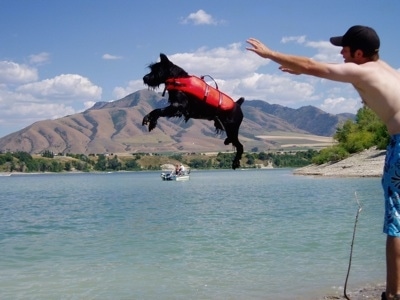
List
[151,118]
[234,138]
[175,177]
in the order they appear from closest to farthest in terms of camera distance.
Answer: [151,118] → [234,138] → [175,177]

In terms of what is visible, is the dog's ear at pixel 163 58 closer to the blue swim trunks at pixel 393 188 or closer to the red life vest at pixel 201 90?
the red life vest at pixel 201 90

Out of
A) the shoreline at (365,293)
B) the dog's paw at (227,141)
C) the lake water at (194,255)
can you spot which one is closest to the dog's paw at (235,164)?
the dog's paw at (227,141)

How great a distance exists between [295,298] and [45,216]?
35392mm

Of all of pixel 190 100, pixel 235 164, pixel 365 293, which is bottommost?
pixel 365 293

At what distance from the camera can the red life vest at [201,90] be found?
14.2 feet

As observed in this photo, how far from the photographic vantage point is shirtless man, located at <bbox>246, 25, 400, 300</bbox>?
4570 millimetres

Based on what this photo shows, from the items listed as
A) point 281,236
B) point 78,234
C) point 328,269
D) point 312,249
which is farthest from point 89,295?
point 78,234

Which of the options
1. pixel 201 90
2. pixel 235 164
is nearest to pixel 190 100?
pixel 201 90

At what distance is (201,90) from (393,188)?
2037 millimetres

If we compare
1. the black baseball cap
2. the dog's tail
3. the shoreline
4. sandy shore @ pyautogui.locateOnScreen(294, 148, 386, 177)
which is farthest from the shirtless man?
sandy shore @ pyautogui.locateOnScreen(294, 148, 386, 177)

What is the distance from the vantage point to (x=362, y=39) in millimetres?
4906

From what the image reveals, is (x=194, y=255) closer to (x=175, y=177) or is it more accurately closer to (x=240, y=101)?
(x=240, y=101)

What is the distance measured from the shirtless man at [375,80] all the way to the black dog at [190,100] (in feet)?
1.70

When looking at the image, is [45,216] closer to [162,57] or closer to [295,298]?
[295,298]
